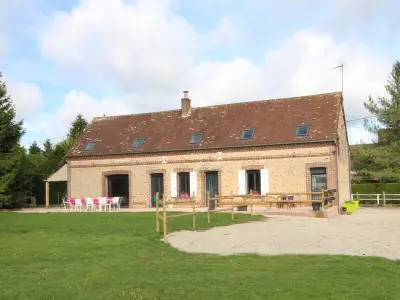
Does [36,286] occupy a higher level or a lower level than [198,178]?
lower

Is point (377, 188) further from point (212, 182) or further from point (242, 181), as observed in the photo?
point (212, 182)

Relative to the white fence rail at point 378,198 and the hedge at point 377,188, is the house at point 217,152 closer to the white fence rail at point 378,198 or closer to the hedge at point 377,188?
the white fence rail at point 378,198

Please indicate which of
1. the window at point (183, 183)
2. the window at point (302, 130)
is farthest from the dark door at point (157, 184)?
the window at point (302, 130)

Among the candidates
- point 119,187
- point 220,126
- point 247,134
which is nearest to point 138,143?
point 119,187

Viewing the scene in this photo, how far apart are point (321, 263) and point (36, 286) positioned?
465cm

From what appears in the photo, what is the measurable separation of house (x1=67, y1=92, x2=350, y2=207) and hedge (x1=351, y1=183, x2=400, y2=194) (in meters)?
2.69

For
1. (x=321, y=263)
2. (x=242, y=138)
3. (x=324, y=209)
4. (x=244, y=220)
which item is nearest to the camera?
(x=321, y=263)

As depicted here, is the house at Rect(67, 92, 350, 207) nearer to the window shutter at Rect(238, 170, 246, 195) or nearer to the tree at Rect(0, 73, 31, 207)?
the window shutter at Rect(238, 170, 246, 195)

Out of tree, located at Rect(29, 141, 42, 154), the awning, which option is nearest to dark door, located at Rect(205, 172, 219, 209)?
the awning

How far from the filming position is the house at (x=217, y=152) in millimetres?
23766

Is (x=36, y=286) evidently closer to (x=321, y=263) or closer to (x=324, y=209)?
(x=321, y=263)

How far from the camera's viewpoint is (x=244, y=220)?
16922 mm

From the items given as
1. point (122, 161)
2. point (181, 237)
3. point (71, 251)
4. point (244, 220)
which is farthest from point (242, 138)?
point (71, 251)

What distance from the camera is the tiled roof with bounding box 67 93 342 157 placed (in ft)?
80.8
